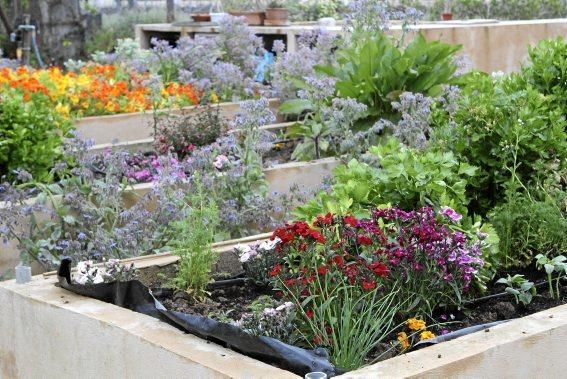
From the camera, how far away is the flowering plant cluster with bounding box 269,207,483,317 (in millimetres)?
4230

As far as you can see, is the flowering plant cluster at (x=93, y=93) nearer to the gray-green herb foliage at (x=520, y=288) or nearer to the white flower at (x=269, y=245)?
the white flower at (x=269, y=245)

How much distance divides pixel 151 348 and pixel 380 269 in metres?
0.93

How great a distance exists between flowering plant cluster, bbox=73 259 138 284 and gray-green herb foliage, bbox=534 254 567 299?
1.81m

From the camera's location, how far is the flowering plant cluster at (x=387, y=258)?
423 cm

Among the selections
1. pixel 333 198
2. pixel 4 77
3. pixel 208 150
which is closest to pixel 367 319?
pixel 333 198

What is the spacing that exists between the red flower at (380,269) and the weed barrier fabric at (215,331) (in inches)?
21.0

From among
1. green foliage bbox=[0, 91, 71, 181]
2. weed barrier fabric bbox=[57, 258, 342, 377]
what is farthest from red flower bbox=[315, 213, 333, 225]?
green foliage bbox=[0, 91, 71, 181]

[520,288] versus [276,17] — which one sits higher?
[276,17]

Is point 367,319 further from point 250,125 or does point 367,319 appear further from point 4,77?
point 4,77

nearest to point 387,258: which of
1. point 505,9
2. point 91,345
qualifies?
point 91,345

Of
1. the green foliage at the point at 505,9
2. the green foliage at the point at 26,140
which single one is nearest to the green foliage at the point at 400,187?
the green foliage at the point at 26,140

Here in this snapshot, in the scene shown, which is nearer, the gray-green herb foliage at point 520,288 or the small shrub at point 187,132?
the gray-green herb foliage at point 520,288

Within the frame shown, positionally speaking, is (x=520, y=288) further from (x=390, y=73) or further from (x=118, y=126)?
(x=118, y=126)

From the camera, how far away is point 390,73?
25.0 ft
